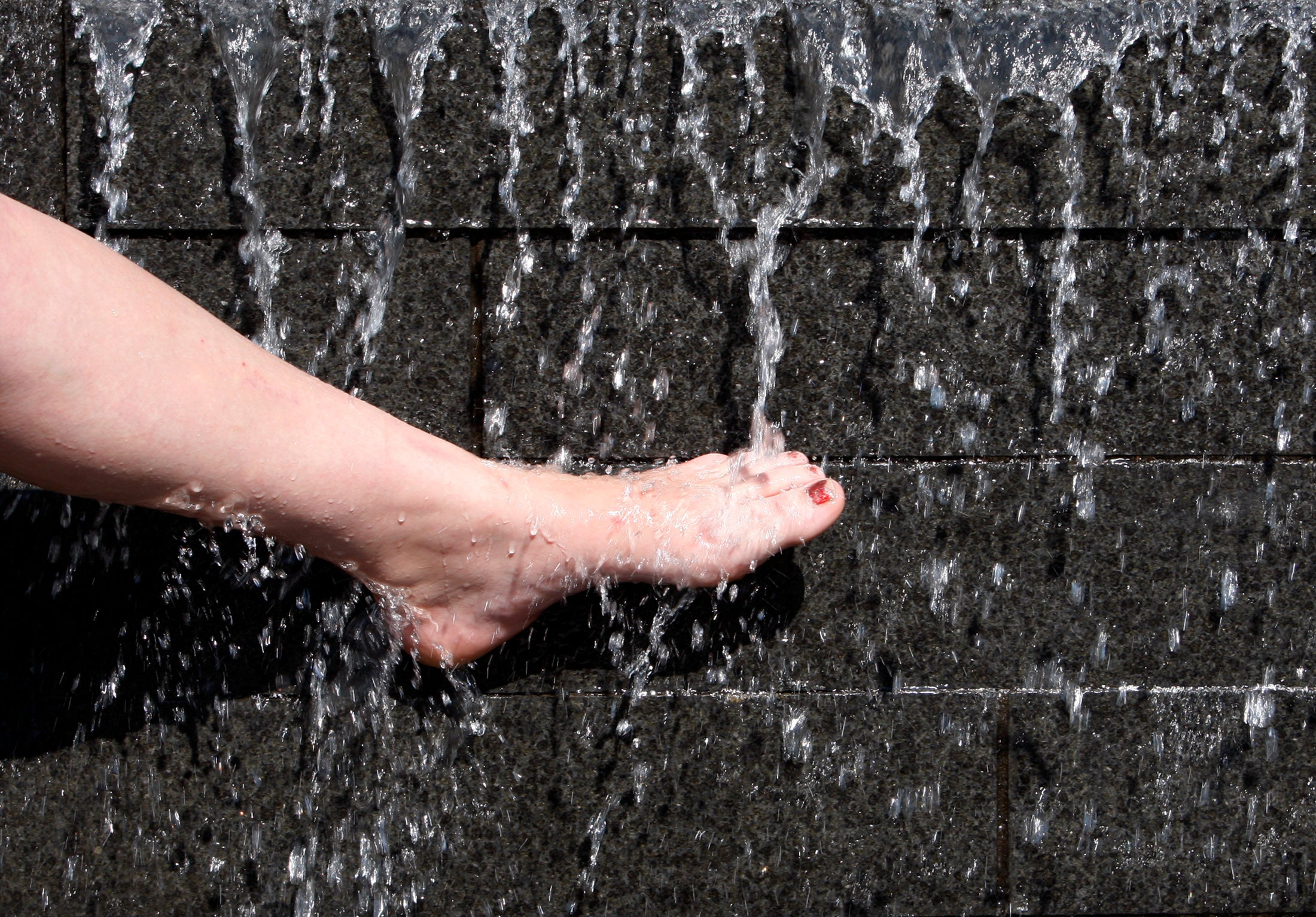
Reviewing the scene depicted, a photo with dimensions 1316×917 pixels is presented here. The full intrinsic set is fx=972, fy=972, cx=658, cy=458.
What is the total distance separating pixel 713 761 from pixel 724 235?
1.17m

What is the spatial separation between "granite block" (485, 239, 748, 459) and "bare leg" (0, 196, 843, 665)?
0.37ft

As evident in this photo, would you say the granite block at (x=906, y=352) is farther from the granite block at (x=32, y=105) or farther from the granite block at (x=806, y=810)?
the granite block at (x=32, y=105)

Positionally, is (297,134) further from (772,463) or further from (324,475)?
(772,463)

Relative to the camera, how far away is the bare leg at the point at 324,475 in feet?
4.66

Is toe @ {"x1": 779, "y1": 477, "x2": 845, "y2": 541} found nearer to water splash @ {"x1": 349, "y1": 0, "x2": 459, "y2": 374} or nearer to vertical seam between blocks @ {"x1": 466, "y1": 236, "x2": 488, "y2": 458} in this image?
vertical seam between blocks @ {"x1": 466, "y1": 236, "x2": 488, "y2": 458}

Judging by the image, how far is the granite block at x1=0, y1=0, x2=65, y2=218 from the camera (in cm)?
208

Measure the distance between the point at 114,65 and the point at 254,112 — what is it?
1.02 ft

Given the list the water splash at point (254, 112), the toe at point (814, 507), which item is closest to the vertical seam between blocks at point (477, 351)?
the water splash at point (254, 112)

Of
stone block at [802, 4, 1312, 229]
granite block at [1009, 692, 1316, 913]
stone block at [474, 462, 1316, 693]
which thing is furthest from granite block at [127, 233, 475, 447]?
granite block at [1009, 692, 1316, 913]

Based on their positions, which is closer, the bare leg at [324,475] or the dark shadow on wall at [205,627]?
the bare leg at [324,475]

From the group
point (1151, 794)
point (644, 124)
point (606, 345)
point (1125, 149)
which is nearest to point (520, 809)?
point (606, 345)

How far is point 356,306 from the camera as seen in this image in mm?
2119

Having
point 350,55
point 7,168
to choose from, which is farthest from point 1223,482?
point 7,168

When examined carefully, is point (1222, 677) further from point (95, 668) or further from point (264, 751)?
point (95, 668)
